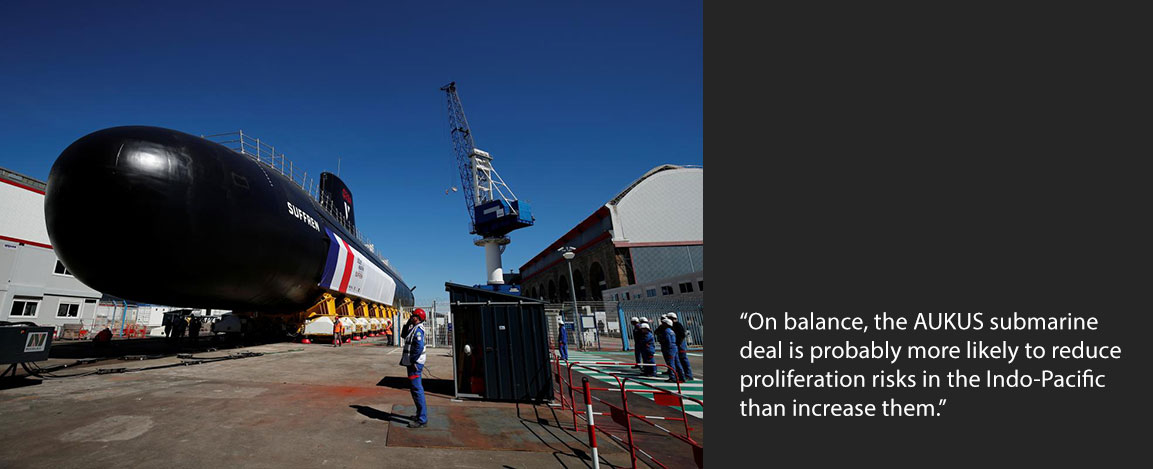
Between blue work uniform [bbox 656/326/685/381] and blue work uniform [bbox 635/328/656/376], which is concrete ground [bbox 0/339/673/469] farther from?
blue work uniform [bbox 635/328/656/376]

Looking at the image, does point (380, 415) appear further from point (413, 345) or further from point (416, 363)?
point (413, 345)

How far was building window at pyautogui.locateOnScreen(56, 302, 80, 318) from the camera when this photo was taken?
Answer: 25169mm

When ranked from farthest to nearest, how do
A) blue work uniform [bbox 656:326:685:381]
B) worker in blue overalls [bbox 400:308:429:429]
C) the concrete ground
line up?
blue work uniform [bbox 656:326:685:381], worker in blue overalls [bbox 400:308:429:429], the concrete ground

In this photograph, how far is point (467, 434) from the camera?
540 centimetres

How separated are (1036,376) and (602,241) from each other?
33.7 meters

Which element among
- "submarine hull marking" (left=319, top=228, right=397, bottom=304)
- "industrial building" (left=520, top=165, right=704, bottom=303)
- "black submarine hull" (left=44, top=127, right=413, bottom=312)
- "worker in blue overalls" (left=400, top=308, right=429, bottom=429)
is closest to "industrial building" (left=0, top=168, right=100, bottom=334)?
"submarine hull marking" (left=319, top=228, right=397, bottom=304)

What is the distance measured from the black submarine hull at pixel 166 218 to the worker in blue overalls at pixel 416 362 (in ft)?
23.5

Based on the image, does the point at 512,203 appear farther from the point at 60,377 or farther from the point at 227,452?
the point at 227,452

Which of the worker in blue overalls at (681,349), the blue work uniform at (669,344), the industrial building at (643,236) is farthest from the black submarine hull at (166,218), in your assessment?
the industrial building at (643,236)

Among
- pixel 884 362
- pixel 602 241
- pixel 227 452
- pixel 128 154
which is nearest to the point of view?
pixel 227 452

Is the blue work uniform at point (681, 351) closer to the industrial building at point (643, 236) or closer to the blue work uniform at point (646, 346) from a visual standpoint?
the blue work uniform at point (646, 346)

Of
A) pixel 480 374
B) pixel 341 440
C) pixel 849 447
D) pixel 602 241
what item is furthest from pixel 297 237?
pixel 602 241

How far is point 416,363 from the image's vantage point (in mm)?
5777

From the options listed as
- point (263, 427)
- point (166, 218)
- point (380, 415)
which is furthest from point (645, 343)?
point (166, 218)
